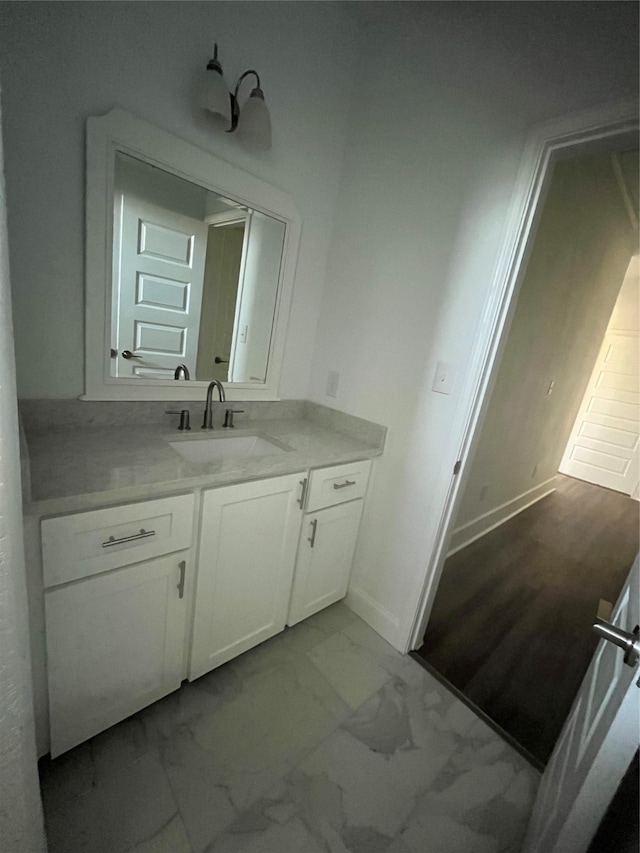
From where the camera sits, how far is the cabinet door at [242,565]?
1.14 metres

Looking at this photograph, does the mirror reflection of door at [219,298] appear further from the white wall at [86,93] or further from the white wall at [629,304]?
the white wall at [629,304]

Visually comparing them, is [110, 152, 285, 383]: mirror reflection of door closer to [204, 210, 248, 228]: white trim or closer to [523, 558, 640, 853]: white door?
[204, 210, 248, 228]: white trim

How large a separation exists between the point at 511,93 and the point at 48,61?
1.42 metres

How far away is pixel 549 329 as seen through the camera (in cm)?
247

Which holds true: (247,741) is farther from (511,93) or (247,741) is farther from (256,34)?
(256,34)

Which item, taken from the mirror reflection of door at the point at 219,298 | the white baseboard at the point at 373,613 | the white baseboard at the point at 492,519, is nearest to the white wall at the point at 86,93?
the mirror reflection of door at the point at 219,298

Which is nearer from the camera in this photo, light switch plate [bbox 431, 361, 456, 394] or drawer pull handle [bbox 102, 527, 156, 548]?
drawer pull handle [bbox 102, 527, 156, 548]

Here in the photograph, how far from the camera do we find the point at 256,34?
127cm

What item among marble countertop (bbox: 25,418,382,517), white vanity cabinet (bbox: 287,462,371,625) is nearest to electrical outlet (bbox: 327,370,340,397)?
marble countertop (bbox: 25,418,382,517)

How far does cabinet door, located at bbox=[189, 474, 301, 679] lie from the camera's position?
1.14m

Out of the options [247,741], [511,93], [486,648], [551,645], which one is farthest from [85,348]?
[551,645]

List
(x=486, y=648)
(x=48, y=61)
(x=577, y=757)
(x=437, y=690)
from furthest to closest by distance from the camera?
1. (x=486, y=648)
2. (x=437, y=690)
3. (x=48, y=61)
4. (x=577, y=757)

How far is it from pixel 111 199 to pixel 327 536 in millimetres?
1512

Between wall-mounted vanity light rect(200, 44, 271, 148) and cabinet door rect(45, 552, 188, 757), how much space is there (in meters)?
1.52
